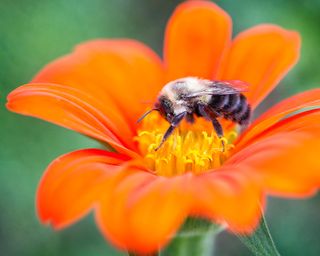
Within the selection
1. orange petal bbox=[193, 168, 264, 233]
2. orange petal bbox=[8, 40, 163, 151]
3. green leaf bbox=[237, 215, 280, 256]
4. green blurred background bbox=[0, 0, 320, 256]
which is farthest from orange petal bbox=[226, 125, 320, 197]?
green blurred background bbox=[0, 0, 320, 256]

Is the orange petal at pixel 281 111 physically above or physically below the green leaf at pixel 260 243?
above

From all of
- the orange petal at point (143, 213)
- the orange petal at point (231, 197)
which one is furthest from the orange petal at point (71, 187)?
the orange petal at point (231, 197)

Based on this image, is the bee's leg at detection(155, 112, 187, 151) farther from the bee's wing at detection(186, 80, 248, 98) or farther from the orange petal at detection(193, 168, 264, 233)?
the orange petal at detection(193, 168, 264, 233)

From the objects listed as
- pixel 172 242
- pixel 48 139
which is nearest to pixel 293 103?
pixel 172 242

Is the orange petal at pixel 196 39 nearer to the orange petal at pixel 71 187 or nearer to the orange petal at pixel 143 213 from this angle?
the orange petal at pixel 71 187

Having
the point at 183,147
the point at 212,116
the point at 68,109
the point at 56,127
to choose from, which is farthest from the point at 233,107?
the point at 56,127
